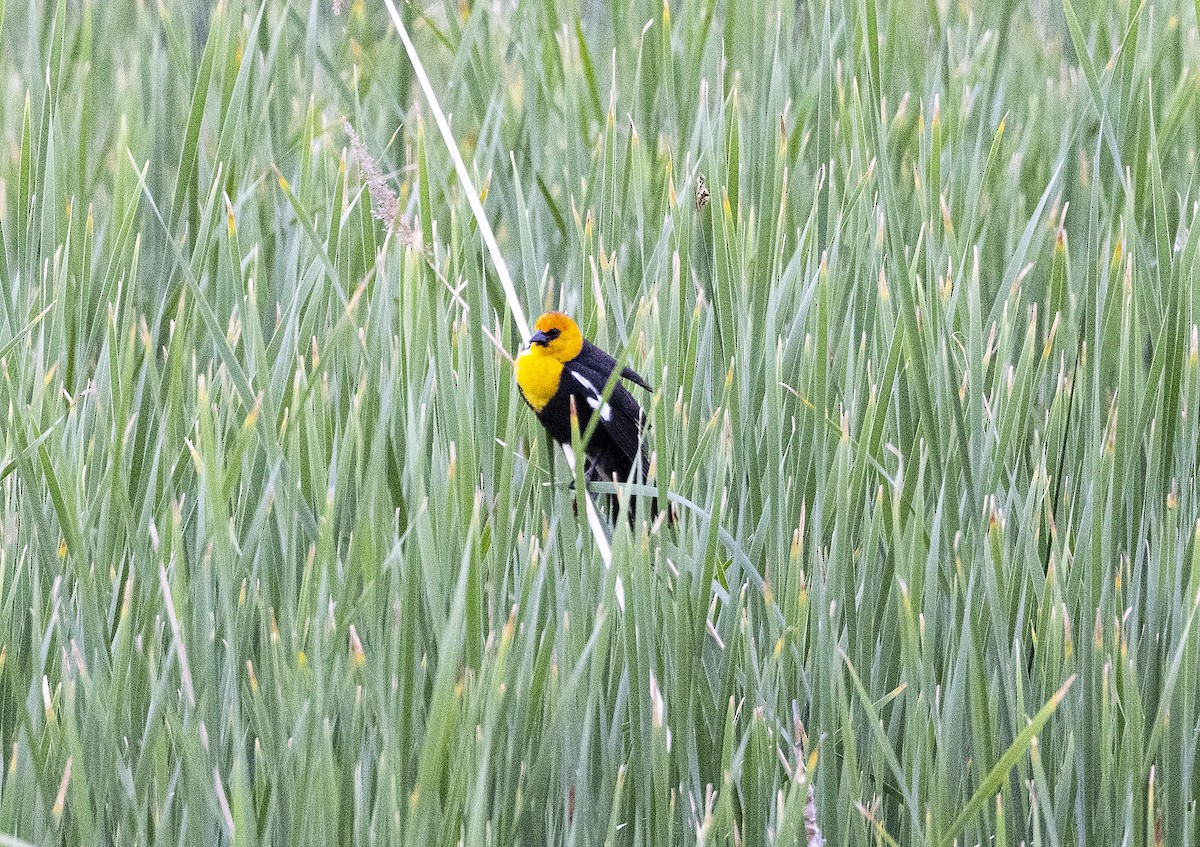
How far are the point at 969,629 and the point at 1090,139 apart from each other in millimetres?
1588

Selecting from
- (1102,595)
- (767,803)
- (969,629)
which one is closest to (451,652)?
(767,803)

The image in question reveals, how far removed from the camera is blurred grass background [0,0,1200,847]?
1231 millimetres

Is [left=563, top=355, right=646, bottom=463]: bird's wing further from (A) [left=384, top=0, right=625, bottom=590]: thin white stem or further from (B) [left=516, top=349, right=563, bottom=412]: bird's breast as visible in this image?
(A) [left=384, top=0, right=625, bottom=590]: thin white stem

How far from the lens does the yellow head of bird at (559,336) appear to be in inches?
67.7

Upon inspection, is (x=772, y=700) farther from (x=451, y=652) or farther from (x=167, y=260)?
(x=167, y=260)

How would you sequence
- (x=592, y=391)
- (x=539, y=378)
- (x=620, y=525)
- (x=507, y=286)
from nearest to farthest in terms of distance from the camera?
1. (x=620, y=525)
2. (x=507, y=286)
3. (x=539, y=378)
4. (x=592, y=391)

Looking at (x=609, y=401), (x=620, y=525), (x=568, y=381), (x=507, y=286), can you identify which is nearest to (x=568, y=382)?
(x=568, y=381)

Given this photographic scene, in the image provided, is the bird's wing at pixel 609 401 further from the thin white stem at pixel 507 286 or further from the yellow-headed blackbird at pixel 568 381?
the thin white stem at pixel 507 286

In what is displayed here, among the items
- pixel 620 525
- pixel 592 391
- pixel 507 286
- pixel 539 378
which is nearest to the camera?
pixel 620 525

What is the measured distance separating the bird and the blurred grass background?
52 mm

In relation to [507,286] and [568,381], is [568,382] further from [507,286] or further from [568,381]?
[507,286]

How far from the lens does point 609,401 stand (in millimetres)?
1849

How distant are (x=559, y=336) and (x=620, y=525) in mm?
582

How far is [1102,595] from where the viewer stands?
1410 mm
